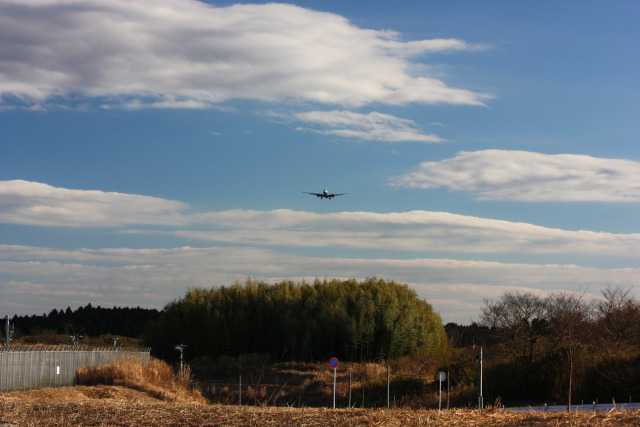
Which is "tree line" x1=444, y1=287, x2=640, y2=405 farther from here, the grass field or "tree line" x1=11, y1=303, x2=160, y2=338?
"tree line" x1=11, y1=303, x2=160, y2=338

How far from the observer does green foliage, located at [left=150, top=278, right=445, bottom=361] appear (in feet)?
166

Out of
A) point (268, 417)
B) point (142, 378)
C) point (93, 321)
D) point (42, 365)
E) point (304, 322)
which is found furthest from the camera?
point (93, 321)

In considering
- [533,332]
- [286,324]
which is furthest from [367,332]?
[533,332]

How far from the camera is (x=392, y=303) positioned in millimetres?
52062

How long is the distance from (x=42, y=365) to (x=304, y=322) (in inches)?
1136

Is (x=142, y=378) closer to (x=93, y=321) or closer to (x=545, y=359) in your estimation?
(x=545, y=359)

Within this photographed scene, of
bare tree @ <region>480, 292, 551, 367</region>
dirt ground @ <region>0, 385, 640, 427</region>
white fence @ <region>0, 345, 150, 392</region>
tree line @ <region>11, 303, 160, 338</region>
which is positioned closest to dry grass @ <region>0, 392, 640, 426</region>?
dirt ground @ <region>0, 385, 640, 427</region>

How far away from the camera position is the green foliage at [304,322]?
50625 mm

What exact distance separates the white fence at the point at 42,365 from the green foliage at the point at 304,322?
22.7m

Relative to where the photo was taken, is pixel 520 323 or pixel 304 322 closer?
pixel 520 323

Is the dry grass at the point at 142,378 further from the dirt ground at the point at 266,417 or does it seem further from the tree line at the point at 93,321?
the tree line at the point at 93,321

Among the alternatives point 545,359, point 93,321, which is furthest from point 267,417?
point 93,321

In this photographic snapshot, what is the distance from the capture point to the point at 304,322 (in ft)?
173

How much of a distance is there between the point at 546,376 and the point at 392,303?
19.6m
